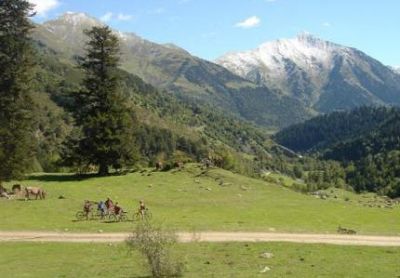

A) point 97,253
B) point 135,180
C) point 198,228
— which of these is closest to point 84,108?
point 135,180

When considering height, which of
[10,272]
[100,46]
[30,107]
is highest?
[100,46]

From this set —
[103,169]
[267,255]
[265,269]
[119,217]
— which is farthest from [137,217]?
[103,169]

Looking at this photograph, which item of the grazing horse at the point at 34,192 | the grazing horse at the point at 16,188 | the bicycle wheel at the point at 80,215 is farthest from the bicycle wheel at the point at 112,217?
the grazing horse at the point at 16,188

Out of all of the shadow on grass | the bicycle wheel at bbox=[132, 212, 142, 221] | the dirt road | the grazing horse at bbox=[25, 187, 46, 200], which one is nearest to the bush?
the dirt road

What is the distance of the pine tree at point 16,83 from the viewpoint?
58.9 meters

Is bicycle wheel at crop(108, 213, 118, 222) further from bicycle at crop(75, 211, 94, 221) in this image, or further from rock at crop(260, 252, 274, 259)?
rock at crop(260, 252, 274, 259)

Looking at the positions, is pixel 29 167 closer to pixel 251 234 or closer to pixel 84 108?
pixel 84 108

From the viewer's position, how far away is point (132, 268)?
27.7 metres

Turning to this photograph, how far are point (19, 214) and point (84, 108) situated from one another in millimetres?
29788

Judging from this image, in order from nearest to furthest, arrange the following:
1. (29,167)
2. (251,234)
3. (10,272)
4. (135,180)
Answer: (10,272), (251,234), (29,167), (135,180)

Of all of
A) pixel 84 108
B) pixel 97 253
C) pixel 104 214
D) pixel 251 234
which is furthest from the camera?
pixel 84 108

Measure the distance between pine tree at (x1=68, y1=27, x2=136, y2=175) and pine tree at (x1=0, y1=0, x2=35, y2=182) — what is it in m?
9.30

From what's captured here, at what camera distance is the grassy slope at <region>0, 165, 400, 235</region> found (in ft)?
137

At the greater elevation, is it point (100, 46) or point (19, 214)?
point (100, 46)
